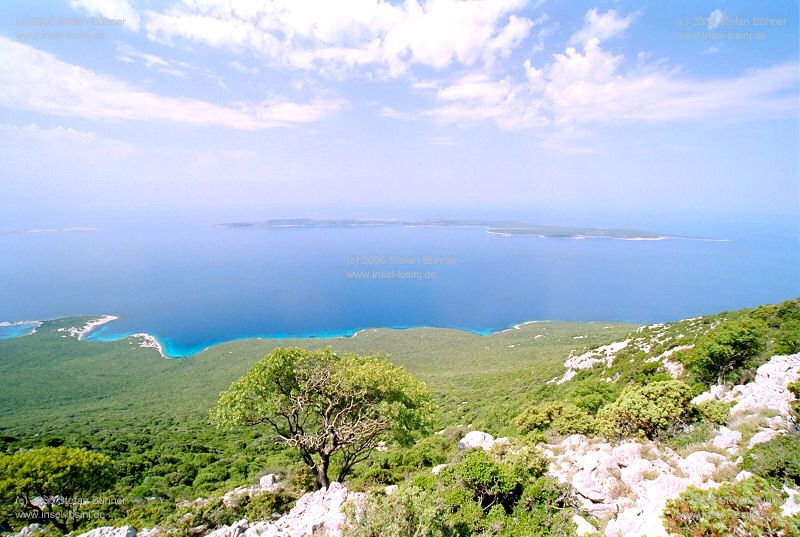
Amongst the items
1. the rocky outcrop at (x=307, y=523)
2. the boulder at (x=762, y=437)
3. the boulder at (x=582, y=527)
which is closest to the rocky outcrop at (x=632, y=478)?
the boulder at (x=582, y=527)

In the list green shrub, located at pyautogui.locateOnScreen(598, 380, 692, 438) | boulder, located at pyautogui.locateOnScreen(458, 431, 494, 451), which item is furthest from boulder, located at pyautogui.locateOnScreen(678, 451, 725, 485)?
boulder, located at pyautogui.locateOnScreen(458, 431, 494, 451)

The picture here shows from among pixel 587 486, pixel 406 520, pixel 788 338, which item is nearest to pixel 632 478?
pixel 587 486

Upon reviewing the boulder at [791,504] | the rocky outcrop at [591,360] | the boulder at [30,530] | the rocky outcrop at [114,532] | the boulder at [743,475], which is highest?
the boulder at [791,504]

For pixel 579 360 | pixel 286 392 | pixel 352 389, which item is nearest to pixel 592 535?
pixel 352 389

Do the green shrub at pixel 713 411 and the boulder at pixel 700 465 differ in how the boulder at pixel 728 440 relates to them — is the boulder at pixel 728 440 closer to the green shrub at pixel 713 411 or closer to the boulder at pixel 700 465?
the boulder at pixel 700 465

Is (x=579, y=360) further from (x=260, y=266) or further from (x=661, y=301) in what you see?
(x=260, y=266)

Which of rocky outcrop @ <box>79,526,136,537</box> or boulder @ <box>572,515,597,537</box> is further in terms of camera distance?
rocky outcrop @ <box>79,526,136,537</box>

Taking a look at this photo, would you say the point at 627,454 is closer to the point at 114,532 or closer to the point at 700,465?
the point at 700,465

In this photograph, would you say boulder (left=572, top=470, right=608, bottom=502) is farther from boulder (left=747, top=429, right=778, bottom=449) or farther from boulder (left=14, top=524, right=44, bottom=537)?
boulder (left=14, top=524, right=44, bottom=537)
